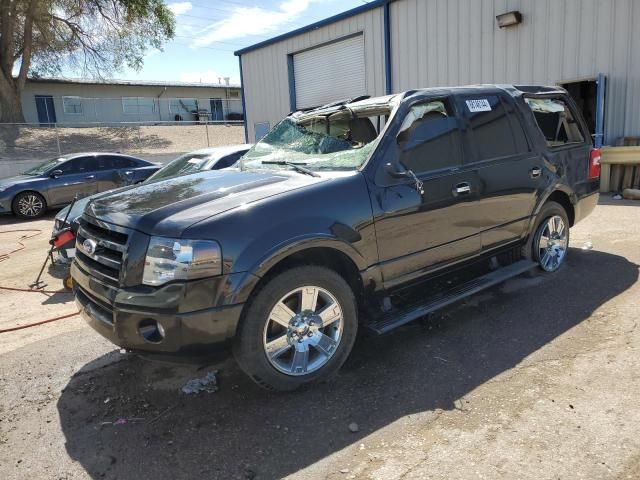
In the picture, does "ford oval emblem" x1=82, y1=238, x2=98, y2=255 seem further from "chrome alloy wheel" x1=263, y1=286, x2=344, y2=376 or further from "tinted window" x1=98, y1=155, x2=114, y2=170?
"tinted window" x1=98, y1=155, x2=114, y2=170

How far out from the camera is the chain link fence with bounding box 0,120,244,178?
18.8m

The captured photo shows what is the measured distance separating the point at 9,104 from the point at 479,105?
92.5 feet

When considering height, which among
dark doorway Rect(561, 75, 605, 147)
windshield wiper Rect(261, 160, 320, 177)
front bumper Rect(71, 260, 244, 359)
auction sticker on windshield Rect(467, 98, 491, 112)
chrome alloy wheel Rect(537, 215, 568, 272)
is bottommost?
chrome alloy wheel Rect(537, 215, 568, 272)

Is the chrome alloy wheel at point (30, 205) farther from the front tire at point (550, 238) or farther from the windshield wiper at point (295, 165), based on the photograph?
the front tire at point (550, 238)

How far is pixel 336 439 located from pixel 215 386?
994 mm

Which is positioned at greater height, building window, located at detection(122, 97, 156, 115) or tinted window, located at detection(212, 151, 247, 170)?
building window, located at detection(122, 97, 156, 115)

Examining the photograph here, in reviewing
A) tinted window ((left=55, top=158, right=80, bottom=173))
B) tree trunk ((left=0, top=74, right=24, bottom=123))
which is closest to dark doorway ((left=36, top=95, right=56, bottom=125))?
tree trunk ((left=0, top=74, right=24, bottom=123))

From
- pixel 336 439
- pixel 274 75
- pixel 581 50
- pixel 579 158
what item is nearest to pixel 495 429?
pixel 336 439

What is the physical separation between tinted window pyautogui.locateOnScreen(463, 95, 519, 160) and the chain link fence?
18.0m

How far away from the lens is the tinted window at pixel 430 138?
377cm

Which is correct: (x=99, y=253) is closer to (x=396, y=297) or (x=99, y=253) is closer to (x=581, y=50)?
(x=396, y=297)

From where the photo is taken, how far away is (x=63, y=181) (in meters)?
11.8

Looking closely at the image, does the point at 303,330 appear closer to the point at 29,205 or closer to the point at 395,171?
the point at 395,171

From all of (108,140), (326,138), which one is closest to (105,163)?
(326,138)
